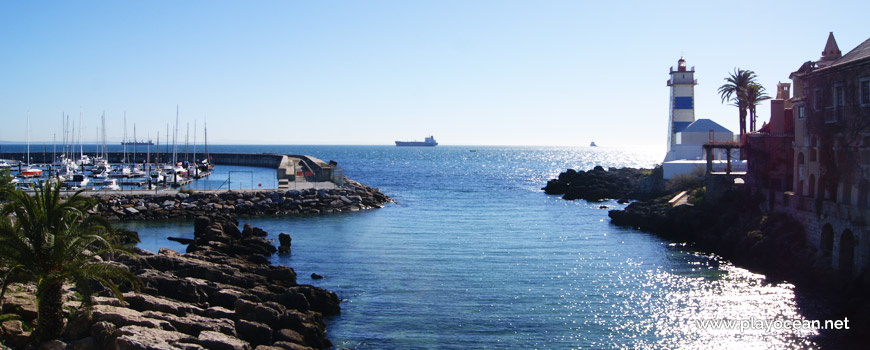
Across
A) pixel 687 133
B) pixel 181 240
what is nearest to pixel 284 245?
pixel 181 240

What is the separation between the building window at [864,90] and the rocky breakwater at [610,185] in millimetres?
32512

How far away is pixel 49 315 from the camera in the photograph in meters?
15.0

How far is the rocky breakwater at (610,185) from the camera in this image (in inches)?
2511

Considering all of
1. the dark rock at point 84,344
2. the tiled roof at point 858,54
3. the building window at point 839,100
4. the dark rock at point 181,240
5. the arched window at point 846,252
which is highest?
Result: the tiled roof at point 858,54

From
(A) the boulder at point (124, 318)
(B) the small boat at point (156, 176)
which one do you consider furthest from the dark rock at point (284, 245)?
(B) the small boat at point (156, 176)

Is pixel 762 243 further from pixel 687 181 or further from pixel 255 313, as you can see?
pixel 255 313

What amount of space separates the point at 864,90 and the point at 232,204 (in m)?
39.5

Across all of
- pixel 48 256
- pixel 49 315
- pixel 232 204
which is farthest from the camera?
pixel 232 204

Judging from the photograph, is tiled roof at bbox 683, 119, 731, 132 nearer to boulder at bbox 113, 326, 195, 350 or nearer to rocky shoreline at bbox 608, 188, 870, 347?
rocky shoreline at bbox 608, 188, 870, 347

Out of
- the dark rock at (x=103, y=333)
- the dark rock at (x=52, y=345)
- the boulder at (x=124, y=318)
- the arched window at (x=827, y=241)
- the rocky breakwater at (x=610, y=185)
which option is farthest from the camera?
the rocky breakwater at (x=610, y=185)

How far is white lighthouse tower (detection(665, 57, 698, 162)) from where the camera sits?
7262 cm

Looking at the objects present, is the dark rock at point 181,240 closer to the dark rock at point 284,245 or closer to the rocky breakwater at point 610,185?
the dark rock at point 284,245

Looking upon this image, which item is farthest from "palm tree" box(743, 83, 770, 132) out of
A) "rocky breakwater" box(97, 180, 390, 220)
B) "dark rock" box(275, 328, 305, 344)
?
"dark rock" box(275, 328, 305, 344)

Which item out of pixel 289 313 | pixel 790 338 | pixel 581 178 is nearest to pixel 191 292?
pixel 289 313
